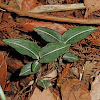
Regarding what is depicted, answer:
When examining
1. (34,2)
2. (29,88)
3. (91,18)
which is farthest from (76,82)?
(34,2)

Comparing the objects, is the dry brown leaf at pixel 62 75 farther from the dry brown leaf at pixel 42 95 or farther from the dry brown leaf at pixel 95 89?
the dry brown leaf at pixel 95 89

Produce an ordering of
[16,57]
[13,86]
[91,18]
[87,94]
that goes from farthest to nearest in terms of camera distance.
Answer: [13,86]
[16,57]
[91,18]
[87,94]

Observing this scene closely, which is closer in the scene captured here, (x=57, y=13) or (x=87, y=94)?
(x=87, y=94)

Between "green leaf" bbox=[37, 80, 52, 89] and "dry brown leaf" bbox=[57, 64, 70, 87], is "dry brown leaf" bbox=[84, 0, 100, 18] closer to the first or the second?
"dry brown leaf" bbox=[57, 64, 70, 87]

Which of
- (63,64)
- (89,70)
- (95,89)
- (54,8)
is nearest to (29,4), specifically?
(54,8)

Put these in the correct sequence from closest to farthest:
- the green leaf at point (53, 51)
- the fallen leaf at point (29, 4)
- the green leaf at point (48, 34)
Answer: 1. the green leaf at point (53, 51)
2. the green leaf at point (48, 34)
3. the fallen leaf at point (29, 4)

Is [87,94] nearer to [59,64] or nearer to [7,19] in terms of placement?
[59,64]

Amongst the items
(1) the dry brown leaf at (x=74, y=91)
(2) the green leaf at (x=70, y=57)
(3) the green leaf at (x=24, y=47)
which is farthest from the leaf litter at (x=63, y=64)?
(3) the green leaf at (x=24, y=47)
